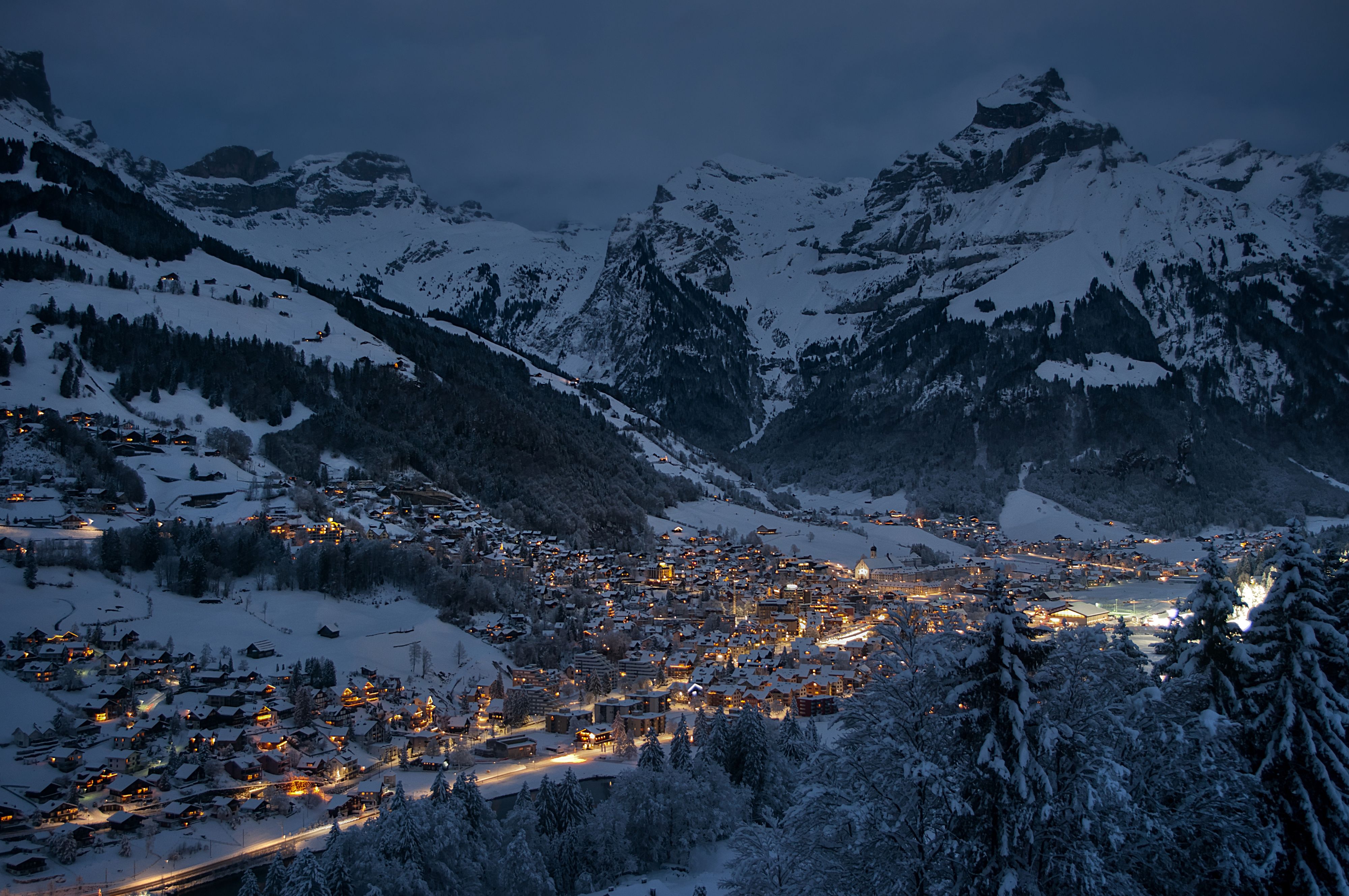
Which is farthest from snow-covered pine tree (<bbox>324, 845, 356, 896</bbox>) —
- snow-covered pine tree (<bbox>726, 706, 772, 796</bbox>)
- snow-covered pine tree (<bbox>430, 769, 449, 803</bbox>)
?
snow-covered pine tree (<bbox>726, 706, 772, 796</bbox>)

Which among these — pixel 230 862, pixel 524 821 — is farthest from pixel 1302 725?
pixel 230 862

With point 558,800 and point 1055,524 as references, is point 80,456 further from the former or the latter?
point 1055,524

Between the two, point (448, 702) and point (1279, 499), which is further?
point (1279, 499)

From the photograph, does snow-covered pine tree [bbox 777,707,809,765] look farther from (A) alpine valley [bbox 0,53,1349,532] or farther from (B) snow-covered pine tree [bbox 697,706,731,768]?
(A) alpine valley [bbox 0,53,1349,532]

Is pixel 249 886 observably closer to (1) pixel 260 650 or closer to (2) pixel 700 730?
(2) pixel 700 730

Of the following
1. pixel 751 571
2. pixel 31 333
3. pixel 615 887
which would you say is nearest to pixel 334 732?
pixel 615 887

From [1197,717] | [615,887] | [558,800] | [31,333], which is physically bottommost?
[615,887]
